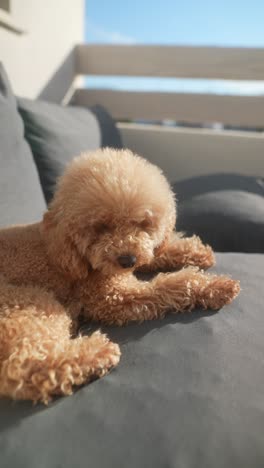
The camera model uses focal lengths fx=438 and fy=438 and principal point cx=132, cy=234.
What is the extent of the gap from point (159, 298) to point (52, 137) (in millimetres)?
973

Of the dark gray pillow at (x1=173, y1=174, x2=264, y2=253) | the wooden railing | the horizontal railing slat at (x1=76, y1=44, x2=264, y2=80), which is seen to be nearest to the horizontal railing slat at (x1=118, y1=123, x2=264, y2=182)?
the wooden railing

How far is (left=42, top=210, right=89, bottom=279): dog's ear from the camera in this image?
1037 millimetres

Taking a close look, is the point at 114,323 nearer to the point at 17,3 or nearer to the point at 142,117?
the point at 17,3

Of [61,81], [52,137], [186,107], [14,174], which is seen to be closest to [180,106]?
[186,107]

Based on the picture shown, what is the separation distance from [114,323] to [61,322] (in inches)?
5.9

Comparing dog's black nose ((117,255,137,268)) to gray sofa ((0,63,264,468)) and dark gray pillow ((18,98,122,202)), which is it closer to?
gray sofa ((0,63,264,468))

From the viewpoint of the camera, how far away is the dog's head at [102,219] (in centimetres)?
105

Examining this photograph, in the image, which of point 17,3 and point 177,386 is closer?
point 177,386

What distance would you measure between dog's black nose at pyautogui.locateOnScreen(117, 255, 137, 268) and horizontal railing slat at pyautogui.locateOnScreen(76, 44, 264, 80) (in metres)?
1.82

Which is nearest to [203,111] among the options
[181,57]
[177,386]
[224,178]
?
[181,57]

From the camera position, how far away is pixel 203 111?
2572mm

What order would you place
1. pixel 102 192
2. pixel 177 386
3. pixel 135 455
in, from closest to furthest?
pixel 135 455 < pixel 177 386 < pixel 102 192

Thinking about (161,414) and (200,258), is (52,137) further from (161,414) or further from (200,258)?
(161,414)

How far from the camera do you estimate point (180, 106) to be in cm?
259
